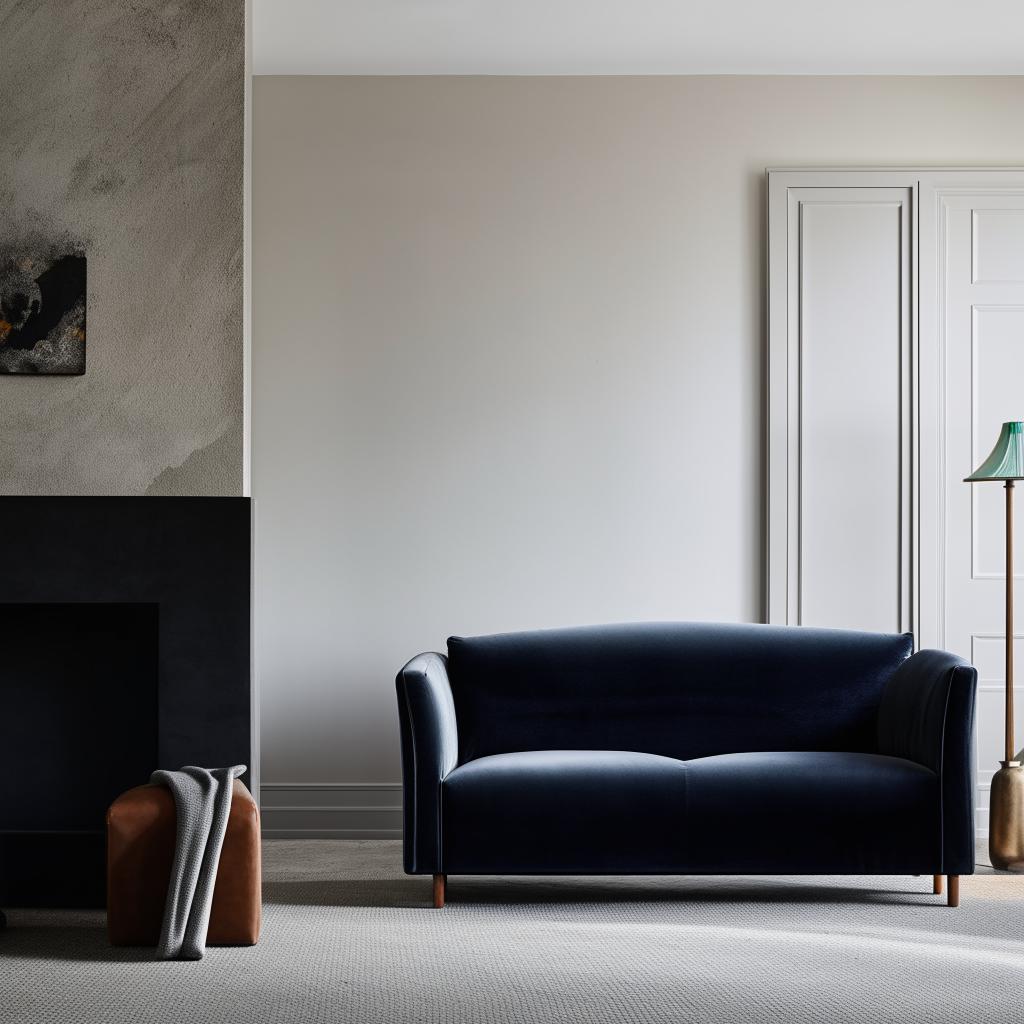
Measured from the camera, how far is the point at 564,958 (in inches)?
110

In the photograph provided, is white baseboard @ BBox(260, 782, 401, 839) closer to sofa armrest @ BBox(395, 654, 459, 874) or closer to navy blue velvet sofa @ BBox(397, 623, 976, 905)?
navy blue velvet sofa @ BBox(397, 623, 976, 905)

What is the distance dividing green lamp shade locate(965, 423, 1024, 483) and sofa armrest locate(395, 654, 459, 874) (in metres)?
A: 2.08

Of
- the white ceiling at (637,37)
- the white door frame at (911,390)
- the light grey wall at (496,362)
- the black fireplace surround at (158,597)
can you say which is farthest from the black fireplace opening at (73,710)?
the white door frame at (911,390)

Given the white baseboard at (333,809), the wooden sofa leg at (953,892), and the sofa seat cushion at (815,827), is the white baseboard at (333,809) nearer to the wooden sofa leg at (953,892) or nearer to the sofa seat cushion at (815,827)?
the sofa seat cushion at (815,827)

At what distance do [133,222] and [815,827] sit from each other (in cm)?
266

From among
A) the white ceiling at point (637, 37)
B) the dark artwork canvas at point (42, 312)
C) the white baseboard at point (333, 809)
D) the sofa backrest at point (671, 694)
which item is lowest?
the white baseboard at point (333, 809)

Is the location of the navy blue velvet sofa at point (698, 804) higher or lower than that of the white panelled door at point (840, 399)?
lower

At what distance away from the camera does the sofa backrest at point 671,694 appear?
3793 millimetres

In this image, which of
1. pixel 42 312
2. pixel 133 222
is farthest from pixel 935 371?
pixel 42 312

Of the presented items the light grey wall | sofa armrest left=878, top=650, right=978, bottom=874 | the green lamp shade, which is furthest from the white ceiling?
sofa armrest left=878, top=650, right=978, bottom=874

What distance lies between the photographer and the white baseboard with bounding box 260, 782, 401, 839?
4.47m

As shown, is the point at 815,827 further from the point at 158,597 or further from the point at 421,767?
the point at 158,597

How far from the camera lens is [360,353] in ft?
14.9

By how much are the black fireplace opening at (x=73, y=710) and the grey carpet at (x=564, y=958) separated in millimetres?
433
